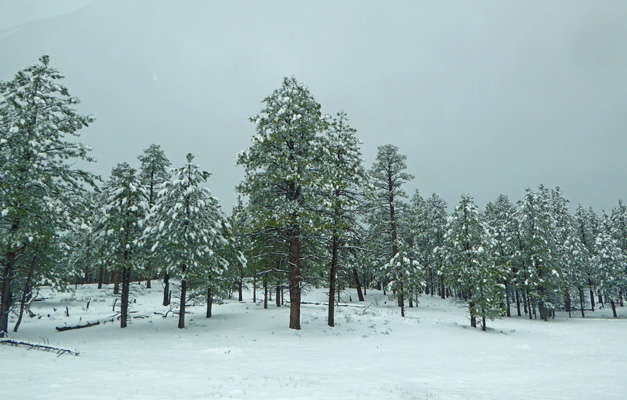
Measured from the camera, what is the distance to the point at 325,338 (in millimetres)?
19578

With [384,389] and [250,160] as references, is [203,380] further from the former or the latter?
[250,160]

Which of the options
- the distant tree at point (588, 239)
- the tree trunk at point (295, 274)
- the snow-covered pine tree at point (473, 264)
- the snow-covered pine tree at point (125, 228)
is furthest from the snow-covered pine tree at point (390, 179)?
the distant tree at point (588, 239)

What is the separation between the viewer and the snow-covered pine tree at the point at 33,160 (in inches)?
630

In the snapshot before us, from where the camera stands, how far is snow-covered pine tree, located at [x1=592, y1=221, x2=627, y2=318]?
146 ft

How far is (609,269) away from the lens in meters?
45.1

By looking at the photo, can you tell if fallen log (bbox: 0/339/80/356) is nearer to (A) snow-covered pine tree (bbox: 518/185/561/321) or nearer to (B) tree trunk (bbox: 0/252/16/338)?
(B) tree trunk (bbox: 0/252/16/338)

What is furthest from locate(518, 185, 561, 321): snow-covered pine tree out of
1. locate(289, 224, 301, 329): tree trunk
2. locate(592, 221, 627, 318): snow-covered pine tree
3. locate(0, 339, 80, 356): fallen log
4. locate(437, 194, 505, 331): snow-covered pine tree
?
locate(0, 339, 80, 356): fallen log

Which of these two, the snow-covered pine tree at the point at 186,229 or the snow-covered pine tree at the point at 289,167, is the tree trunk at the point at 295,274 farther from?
the snow-covered pine tree at the point at 186,229

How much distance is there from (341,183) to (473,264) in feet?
40.8

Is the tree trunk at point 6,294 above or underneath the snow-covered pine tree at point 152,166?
underneath

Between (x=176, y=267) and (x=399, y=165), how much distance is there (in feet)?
71.6

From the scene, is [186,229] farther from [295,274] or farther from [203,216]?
[295,274]

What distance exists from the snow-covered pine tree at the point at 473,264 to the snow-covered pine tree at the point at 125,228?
21.7 metres

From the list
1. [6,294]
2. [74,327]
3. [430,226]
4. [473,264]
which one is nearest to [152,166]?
[74,327]
